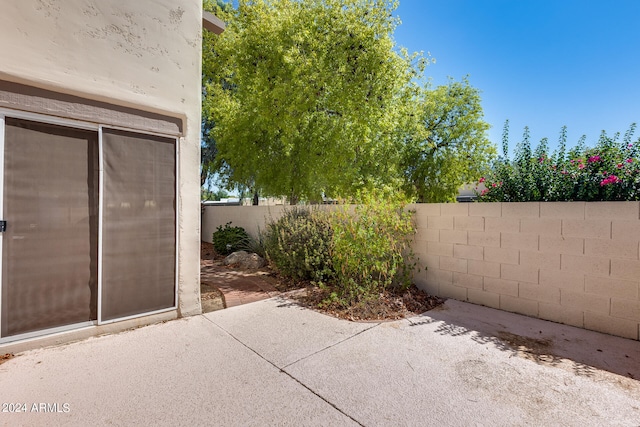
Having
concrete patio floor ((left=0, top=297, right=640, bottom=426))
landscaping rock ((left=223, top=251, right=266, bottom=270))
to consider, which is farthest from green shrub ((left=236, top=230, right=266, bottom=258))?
concrete patio floor ((left=0, top=297, right=640, bottom=426))

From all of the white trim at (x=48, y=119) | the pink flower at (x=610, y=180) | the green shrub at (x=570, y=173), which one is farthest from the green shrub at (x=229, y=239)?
the pink flower at (x=610, y=180)

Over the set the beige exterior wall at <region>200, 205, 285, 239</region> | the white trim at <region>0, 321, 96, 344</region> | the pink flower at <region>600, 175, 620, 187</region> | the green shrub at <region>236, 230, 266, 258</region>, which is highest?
the pink flower at <region>600, 175, 620, 187</region>

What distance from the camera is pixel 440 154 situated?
45.1ft

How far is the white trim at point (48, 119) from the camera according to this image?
2.83m

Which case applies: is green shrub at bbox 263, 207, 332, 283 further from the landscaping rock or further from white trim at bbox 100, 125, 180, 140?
white trim at bbox 100, 125, 180, 140

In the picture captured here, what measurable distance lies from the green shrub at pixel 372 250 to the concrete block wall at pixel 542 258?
1.02 ft

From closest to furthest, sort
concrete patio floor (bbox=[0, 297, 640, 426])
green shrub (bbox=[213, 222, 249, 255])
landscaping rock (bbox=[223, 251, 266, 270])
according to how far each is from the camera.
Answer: concrete patio floor (bbox=[0, 297, 640, 426]) < landscaping rock (bbox=[223, 251, 266, 270]) < green shrub (bbox=[213, 222, 249, 255])

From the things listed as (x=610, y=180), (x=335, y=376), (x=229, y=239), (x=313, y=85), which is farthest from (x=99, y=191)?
(x=610, y=180)

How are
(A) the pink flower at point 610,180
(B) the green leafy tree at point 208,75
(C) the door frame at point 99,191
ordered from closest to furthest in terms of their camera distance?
(C) the door frame at point 99,191
(A) the pink flower at point 610,180
(B) the green leafy tree at point 208,75

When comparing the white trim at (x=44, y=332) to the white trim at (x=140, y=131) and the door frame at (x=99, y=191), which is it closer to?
the door frame at (x=99, y=191)

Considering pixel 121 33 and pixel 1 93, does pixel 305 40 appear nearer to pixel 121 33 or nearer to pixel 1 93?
pixel 121 33

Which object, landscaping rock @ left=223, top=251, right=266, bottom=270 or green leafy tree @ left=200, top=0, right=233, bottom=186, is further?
green leafy tree @ left=200, top=0, right=233, bottom=186

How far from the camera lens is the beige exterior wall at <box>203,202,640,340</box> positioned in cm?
323

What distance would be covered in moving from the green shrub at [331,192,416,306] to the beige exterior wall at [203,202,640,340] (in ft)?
0.96
